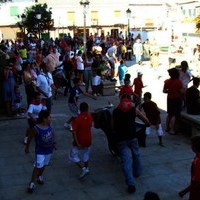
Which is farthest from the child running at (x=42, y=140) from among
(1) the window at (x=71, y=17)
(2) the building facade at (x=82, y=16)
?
(1) the window at (x=71, y=17)

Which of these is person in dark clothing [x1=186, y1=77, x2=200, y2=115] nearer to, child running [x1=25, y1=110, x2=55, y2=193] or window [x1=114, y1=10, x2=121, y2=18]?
child running [x1=25, y1=110, x2=55, y2=193]

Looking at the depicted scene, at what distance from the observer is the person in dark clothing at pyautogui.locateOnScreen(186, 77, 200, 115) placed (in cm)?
985

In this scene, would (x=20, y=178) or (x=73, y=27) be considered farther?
(x=73, y=27)

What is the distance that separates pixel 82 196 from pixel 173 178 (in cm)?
165

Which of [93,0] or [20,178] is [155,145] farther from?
[93,0]

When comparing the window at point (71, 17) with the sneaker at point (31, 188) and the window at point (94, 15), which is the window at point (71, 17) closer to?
the window at point (94, 15)

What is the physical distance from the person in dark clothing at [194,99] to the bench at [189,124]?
162mm

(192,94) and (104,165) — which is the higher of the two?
(192,94)

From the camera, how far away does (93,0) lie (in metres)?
58.6

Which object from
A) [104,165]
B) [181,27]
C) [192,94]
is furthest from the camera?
[181,27]

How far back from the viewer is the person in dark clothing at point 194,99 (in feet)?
32.3

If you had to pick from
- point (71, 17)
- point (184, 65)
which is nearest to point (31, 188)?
point (184, 65)

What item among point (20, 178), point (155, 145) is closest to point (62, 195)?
point (20, 178)

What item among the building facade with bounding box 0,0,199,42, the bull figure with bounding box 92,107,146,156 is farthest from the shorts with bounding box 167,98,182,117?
the building facade with bounding box 0,0,199,42
